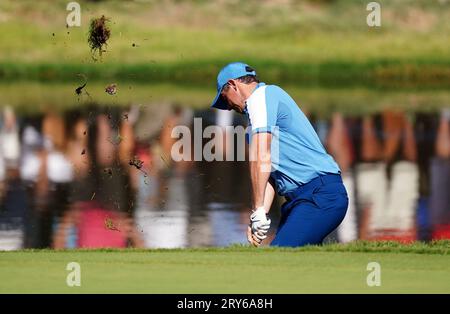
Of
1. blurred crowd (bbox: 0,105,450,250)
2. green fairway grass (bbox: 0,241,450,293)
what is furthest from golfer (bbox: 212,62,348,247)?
blurred crowd (bbox: 0,105,450,250)

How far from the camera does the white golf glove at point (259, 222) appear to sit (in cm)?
1109

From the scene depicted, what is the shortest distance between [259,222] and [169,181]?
14.4 meters

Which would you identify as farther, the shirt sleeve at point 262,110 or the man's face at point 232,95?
the man's face at point 232,95

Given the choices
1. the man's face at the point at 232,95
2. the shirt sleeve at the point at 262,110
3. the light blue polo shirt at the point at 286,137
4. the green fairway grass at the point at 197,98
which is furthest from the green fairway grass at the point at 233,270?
the green fairway grass at the point at 197,98

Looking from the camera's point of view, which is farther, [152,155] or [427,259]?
[152,155]

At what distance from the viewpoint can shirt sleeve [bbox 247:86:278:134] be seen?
36.2 ft

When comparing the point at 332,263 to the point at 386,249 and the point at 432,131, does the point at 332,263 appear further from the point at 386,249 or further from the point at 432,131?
the point at 432,131

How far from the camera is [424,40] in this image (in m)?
70.9

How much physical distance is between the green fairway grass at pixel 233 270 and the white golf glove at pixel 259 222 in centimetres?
14

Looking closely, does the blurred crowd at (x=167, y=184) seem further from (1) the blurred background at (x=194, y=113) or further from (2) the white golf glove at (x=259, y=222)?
(2) the white golf glove at (x=259, y=222)

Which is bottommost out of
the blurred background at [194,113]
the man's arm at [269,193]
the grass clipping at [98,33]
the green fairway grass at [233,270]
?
the green fairway grass at [233,270]

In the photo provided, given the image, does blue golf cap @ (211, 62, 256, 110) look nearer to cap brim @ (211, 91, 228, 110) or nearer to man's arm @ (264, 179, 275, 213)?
cap brim @ (211, 91, 228, 110)

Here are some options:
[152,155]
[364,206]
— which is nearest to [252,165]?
[364,206]
